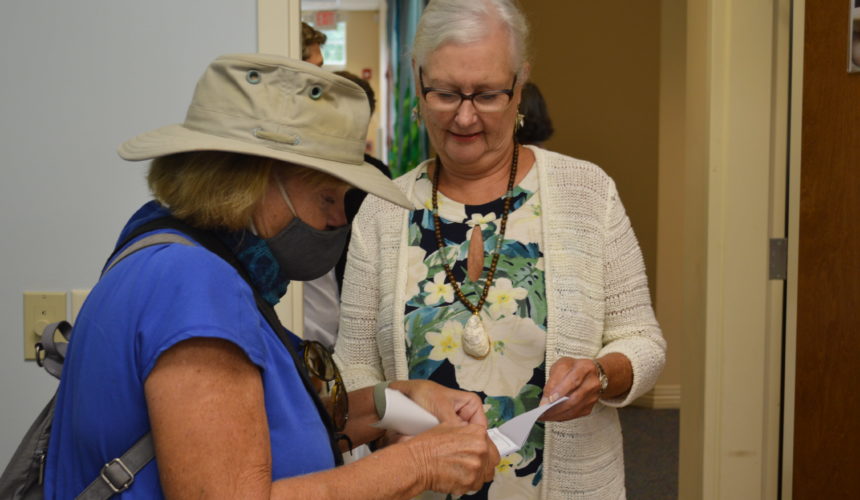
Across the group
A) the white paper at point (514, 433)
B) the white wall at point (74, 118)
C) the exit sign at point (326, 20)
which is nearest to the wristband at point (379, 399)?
the white paper at point (514, 433)

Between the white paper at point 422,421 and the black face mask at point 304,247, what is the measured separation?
11.8 inches

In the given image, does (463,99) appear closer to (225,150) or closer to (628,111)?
(225,150)

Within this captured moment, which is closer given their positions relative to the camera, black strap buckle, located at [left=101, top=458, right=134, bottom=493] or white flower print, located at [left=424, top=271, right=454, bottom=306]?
black strap buckle, located at [left=101, top=458, right=134, bottom=493]

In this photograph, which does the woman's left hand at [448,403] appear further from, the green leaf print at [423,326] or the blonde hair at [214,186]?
the blonde hair at [214,186]

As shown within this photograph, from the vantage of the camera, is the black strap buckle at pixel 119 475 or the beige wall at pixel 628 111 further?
the beige wall at pixel 628 111

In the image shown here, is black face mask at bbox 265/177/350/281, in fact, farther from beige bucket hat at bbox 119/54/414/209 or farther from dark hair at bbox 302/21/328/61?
dark hair at bbox 302/21/328/61

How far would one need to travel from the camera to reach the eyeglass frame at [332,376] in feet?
4.48

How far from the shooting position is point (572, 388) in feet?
5.24

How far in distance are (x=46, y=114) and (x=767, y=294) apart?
6.50 feet

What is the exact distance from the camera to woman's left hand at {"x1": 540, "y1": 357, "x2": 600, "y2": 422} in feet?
5.18

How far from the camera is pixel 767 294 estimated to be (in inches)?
101

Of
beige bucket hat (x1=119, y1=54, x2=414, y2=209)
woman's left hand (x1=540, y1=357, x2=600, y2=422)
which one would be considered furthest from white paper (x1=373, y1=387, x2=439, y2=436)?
beige bucket hat (x1=119, y1=54, x2=414, y2=209)

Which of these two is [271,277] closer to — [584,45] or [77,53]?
[77,53]

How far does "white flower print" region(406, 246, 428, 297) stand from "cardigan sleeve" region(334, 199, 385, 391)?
0.26 ft
